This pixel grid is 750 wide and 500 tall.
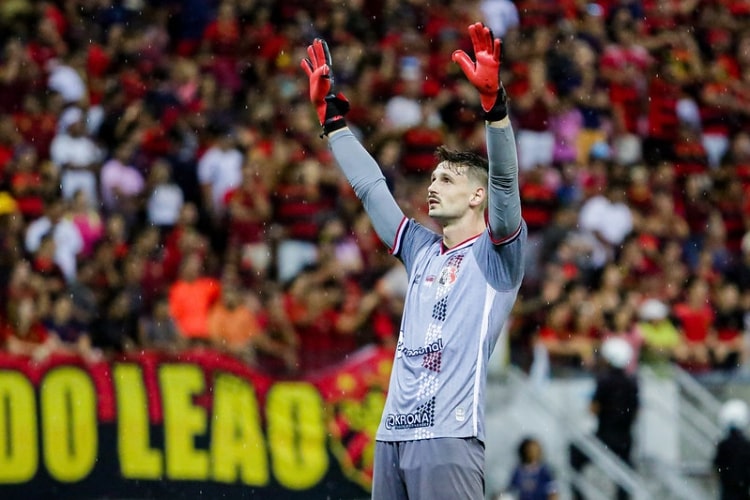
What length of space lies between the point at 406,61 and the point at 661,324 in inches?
182

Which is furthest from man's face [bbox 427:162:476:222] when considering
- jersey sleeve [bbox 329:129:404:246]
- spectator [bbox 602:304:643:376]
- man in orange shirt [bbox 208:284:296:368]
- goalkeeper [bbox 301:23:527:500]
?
spectator [bbox 602:304:643:376]

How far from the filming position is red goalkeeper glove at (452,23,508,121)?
5082 millimetres

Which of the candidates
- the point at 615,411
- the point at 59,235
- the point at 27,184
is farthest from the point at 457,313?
the point at 27,184

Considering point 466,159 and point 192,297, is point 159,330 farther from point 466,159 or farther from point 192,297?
point 466,159

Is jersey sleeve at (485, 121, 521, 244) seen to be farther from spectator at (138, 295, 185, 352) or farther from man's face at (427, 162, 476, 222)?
spectator at (138, 295, 185, 352)

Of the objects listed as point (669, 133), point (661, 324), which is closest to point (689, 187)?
point (669, 133)

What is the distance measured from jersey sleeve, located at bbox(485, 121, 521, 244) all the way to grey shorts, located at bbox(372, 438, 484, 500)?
849 mm

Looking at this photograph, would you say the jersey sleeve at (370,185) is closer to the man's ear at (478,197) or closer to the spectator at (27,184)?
the man's ear at (478,197)

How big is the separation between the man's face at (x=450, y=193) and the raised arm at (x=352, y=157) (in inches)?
12.3

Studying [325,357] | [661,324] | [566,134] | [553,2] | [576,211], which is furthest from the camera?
[553,2]

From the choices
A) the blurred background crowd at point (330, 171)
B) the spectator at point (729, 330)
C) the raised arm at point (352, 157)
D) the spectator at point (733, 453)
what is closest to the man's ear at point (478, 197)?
the raised arm at point (352, 157)

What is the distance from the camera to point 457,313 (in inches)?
215

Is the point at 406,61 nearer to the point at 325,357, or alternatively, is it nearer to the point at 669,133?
the point at 669,133

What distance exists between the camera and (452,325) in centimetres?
545
